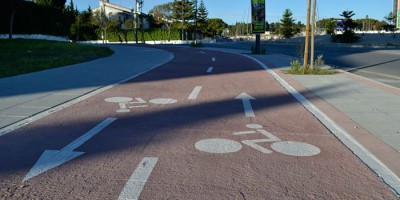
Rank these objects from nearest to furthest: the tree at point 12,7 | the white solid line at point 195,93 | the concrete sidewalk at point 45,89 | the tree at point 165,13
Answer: the concrete sidewalk at point 45,89 < the white solid line at point 195,93 < the tree at point 12,7 < the tree at point 165,13

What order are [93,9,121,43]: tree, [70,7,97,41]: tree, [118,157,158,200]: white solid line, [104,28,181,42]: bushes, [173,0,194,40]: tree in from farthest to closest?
1. [173,0,194,40]: tree
2. [104,28,181,42]: bushes
3. [93,9,121,43]: tree
4. [70,7,97,41]: tree
5. [118,157,158,200]: white solid line

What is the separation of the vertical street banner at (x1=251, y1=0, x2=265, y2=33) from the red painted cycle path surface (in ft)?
82.1

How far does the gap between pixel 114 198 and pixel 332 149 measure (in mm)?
3350

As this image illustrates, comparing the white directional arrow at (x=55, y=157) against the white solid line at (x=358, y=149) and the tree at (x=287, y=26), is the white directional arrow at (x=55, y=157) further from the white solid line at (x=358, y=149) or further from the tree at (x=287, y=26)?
the tree at (x=287, y=26)

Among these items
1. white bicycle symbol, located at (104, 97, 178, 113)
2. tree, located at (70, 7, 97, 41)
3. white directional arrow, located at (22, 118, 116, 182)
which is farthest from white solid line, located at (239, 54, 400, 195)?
tree, located at (70, 7, 97, 41)

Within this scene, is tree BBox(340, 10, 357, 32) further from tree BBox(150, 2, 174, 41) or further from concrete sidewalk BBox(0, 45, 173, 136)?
concrete sidewalk BBox(0, 45, 173, 136)

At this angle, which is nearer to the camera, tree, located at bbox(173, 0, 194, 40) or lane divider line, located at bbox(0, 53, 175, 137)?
lane divider line, located at bbox(0, 53, 175, 137)

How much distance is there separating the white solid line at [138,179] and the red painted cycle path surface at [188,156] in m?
0.05

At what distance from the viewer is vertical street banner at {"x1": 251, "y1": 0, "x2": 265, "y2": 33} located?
33344 millimetres

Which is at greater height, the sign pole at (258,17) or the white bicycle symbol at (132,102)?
the sign pole at (258,17)

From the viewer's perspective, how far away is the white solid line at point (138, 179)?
4.12m

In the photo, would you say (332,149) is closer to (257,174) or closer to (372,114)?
(257,174)

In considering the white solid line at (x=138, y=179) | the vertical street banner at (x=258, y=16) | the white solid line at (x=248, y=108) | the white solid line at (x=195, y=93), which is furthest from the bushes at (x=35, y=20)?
the white solid line at (x=138, y=179)

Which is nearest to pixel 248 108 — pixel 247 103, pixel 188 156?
pixel 247 103
